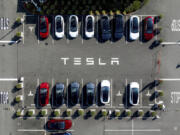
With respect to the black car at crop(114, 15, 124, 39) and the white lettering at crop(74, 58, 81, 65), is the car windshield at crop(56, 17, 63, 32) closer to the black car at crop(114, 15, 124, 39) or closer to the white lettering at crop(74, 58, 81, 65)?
the white lettering at crop(74, 58, 81, 65)

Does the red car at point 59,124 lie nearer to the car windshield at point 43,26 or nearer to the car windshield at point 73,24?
the car windshield at point 43,26

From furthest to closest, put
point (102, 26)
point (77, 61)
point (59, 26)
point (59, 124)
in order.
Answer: point (77, 61)
point (59, 124)
point (59, 26)
point (102, 26)

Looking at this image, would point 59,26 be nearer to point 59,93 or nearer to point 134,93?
point 59,93

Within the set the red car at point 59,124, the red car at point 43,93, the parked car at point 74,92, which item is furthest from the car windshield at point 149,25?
the red car at point 59,124

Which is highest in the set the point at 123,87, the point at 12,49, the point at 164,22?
the point at 164,22

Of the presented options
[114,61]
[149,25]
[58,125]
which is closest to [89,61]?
[114,61]

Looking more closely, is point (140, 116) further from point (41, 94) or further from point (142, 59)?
point (41, 94)

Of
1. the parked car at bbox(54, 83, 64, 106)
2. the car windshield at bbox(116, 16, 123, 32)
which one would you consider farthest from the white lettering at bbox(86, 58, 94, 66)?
the car windshield at bbox(116, 16, 123, 32)

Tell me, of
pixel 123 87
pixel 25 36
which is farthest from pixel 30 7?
pixel 123 87
